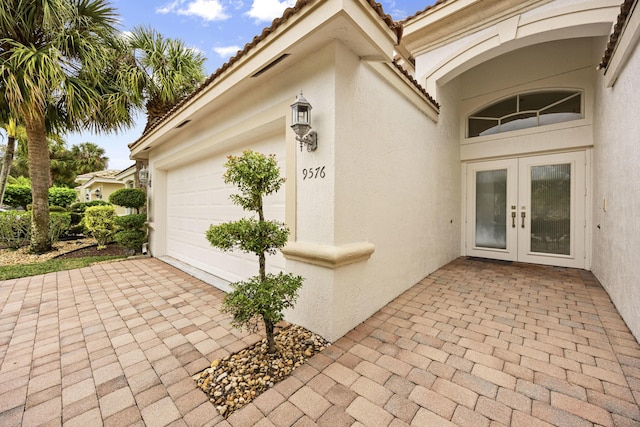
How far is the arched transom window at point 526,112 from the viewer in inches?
219

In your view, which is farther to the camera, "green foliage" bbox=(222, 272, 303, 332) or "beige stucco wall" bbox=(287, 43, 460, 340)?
"beige stucco wall" bbox=(287, 43, 460, 340)

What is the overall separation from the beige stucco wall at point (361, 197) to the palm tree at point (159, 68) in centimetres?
767

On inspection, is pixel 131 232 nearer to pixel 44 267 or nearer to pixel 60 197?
pixel 44 267

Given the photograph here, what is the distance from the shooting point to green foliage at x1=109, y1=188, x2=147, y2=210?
7.46 metres

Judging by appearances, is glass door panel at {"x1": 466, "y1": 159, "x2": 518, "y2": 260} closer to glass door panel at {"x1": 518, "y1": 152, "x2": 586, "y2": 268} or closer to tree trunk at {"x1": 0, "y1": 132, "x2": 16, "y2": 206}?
glass door panel at {"x1": 518, "y1": 152, "x2": 586, "y2": 268}

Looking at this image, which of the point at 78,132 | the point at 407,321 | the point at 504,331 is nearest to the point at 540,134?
the point at 504,331

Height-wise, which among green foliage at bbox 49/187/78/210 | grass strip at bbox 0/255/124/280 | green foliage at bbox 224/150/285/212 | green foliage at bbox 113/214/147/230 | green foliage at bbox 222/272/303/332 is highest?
green foliage at bbox 49/187/78/210

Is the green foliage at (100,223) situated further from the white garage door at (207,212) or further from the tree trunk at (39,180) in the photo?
the white garage door at (207,212)

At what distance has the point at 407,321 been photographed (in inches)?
126

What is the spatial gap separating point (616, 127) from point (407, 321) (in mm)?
4028

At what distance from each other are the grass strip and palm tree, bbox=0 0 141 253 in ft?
5.67

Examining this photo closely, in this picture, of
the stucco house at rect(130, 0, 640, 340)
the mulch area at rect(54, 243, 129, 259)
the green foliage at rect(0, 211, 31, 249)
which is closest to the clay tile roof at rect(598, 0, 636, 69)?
the stucco house at rect(130, 0, 640, 340)

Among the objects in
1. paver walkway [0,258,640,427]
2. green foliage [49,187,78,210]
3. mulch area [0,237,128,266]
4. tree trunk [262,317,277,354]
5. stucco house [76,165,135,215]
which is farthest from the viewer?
stucco house [76,165,135,215]

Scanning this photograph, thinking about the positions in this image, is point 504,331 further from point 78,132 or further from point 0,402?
point 78,132
